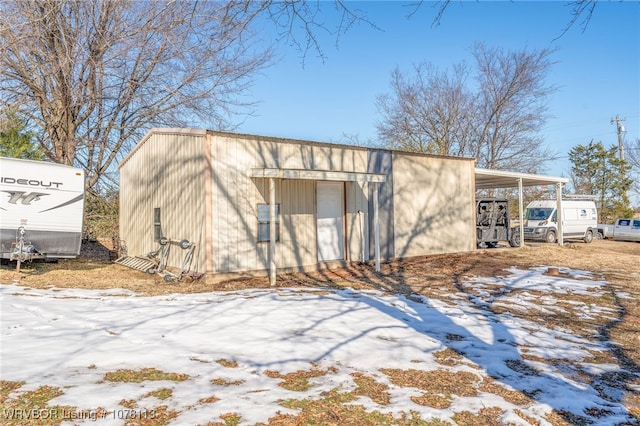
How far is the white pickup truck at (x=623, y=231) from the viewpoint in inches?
883

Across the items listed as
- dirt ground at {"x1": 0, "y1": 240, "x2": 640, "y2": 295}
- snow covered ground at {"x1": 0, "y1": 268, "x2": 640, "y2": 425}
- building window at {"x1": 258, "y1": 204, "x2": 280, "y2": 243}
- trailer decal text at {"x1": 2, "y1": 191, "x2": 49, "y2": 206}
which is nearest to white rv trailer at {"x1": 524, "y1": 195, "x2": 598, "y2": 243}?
dirt ground at {"x1": 0, "y1": 240, "x2": 640, "y2": 295}

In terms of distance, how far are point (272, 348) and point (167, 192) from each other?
7350 mm

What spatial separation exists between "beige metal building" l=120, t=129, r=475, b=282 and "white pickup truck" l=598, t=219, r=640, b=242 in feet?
45.5

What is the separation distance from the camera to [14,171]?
9.41 meters

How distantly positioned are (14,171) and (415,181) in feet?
35.3

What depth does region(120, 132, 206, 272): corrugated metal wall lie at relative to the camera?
9.30 meters

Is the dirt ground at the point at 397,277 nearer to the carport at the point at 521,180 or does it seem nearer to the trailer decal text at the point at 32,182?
the trailer decal text at the point at 32,182

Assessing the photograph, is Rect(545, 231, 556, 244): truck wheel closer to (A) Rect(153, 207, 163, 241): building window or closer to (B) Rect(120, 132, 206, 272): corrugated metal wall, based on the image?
(B) Rect(120, 132, 206, 272): corrugated metal wall

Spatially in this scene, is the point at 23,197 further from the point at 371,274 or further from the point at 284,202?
the point at 371,274

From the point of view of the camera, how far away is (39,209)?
31.9 feet

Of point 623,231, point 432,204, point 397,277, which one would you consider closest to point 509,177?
point 432,204

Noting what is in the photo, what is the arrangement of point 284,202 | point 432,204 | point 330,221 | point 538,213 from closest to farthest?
point 284,202 < point 330,221 < point 432,204 < point 538,213

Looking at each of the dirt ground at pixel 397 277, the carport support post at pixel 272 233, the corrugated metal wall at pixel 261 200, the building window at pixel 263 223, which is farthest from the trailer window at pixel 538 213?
the carport support post at pixel 272 233

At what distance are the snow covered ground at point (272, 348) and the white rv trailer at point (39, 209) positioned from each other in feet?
7.71
